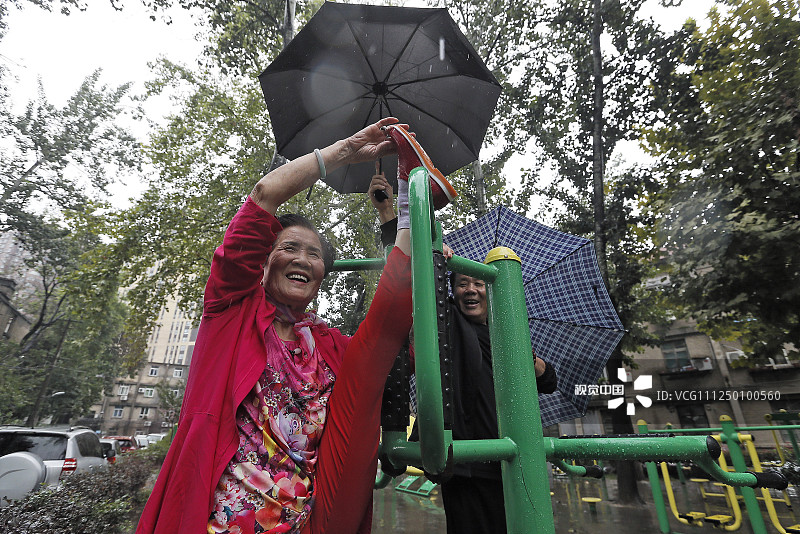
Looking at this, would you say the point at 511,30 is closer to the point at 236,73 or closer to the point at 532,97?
the point at 532,97

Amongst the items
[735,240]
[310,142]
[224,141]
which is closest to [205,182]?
[224,141]

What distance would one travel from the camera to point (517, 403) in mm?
1080

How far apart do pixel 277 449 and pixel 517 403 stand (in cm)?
69

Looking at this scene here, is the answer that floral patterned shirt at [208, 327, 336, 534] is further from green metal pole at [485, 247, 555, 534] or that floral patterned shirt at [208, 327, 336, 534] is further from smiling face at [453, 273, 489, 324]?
smiling face at [453, 273, 489, 324]

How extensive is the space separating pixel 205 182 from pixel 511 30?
8.32 meters

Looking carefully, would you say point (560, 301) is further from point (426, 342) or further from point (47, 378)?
point (47, 378)

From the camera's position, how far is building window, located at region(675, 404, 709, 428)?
21.8 m

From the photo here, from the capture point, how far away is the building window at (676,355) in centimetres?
2281

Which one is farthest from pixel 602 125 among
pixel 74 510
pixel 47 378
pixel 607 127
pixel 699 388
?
pixel 47 378

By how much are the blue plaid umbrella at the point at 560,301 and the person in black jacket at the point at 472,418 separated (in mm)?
744

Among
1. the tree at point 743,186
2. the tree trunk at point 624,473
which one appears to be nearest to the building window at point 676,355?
the tree trunk at point 624,473

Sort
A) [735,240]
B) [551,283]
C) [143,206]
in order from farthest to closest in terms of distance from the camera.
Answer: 1. [143,206]
2. [735,240]
3. [551,283]

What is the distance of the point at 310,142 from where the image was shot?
2.85m

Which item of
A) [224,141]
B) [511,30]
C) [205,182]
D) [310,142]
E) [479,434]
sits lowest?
[479,434]
